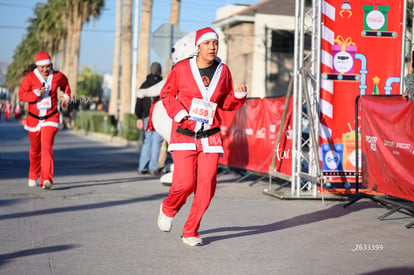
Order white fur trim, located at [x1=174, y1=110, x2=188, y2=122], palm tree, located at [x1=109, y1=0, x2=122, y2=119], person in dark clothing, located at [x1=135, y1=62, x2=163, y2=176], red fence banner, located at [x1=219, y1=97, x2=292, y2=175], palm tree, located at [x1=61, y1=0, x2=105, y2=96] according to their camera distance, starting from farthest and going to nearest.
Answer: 1. palm tree, located at [x1=61, y1=0, x2=105, y2=96]
2. palm tree, located at [x1=109, y1=0, x2=122, y2=119]
3. person in dark clothing, located at [x1=135, y1=62, x2=163, y2=176]
4. red fence banner, located at [x1=219, y1=97, x2=292, y2=175]
5. white fur trim, located at [x1=174, y1=110, x2=188, y2=122]

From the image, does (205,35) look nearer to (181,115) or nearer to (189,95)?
(189,95)

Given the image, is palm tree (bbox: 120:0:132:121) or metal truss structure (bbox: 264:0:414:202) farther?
palm tree (bbox: 120:0:132:121)

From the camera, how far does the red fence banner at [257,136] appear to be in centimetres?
1121

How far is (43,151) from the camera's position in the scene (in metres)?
10.5

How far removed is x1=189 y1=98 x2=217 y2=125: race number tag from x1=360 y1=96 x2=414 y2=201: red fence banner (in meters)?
2.50

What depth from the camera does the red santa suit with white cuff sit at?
21.2 feet

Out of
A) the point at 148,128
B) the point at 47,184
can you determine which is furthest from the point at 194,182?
the point at 148,128

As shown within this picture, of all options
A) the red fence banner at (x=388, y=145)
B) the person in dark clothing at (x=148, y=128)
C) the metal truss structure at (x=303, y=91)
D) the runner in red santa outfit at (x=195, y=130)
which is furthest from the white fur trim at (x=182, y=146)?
the person in dark clothing at (x=148, y=128)

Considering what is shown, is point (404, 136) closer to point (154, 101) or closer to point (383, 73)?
point (383, 73)

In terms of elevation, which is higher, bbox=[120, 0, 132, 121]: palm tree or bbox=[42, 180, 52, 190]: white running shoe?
bbox=[120, 0, 132, 121]: palm tree

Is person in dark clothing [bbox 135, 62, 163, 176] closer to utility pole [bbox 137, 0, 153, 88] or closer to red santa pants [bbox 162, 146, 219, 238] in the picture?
red santa pants [bbox 162, 146, 219, 238]

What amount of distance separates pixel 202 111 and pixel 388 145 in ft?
9.50

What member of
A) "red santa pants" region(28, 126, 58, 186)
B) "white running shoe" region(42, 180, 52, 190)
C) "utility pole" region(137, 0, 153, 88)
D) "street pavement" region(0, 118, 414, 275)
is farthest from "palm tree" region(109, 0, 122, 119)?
"white running shoe" region(42, 180, 52, 190)

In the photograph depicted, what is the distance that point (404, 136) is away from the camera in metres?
8.00
